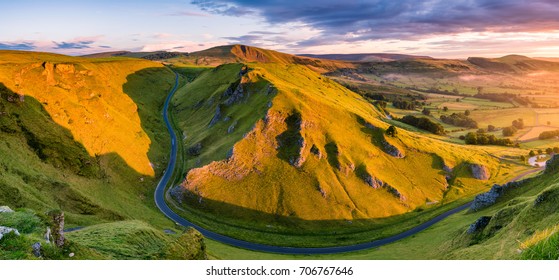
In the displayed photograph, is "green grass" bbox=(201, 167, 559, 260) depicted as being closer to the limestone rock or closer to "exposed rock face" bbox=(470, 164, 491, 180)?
the limestone rock

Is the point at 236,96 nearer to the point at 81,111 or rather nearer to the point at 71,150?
the point at 81,111

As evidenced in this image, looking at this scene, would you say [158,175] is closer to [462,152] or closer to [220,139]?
[220,139]

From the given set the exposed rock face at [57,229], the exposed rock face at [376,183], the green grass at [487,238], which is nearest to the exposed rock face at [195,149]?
the green grass at [487,238]

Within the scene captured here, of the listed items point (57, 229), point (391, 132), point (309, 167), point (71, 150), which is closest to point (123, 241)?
point (57, 229)

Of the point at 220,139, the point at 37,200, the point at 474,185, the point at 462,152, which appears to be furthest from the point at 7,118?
the point at 462,152

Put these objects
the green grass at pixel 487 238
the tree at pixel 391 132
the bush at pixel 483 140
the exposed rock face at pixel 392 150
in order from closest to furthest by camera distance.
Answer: the green grass at pixel 487 238 → the exposed rock face at pixel 392 150 → the tree at pixel 391 132 → the bush at pixel 483 140

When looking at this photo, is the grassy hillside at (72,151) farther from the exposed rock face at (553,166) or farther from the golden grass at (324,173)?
the exposed rock face at (553,166)

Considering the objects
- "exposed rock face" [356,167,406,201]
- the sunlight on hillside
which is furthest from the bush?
the sunlight on hillside
